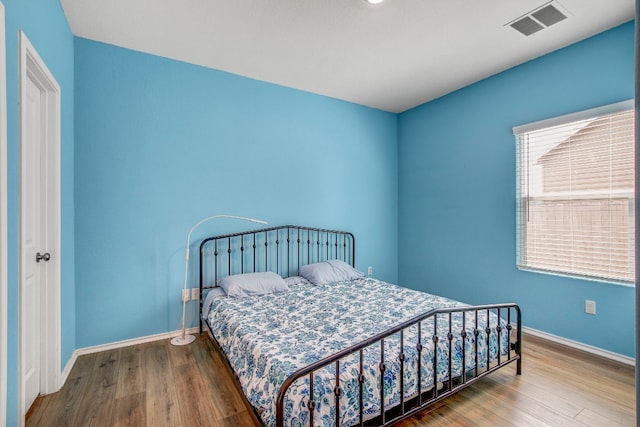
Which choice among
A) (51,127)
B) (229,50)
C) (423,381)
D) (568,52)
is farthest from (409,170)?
(51,127)

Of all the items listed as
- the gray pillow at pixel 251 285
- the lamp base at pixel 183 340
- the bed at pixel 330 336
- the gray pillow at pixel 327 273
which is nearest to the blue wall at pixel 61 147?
the lamp base at pixel 183 340

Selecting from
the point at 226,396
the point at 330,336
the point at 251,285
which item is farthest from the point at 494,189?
the point at 226,396

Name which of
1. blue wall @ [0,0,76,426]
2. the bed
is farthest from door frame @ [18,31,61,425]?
the bed

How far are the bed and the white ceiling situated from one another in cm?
177

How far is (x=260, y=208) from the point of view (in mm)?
3363

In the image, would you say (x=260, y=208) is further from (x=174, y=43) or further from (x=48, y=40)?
(x=48, y=40)

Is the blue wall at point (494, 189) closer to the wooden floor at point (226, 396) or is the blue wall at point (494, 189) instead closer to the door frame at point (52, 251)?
the wooden floor at point (226, 396)

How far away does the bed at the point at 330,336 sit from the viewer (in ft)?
4.73

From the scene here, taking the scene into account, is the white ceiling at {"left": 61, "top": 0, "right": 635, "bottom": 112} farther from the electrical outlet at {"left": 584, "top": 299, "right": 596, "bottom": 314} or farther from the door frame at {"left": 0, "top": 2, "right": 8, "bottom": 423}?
the electrical outlet at {"left": 584, "top": 299, "right": 596, "bottom": 314}

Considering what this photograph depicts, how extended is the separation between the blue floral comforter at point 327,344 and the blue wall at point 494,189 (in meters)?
1.00

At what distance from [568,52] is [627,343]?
2470 millimetres

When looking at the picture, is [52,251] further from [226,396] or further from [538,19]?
[538,19]

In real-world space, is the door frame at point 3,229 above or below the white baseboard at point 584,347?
above

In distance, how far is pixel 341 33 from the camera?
249cm
